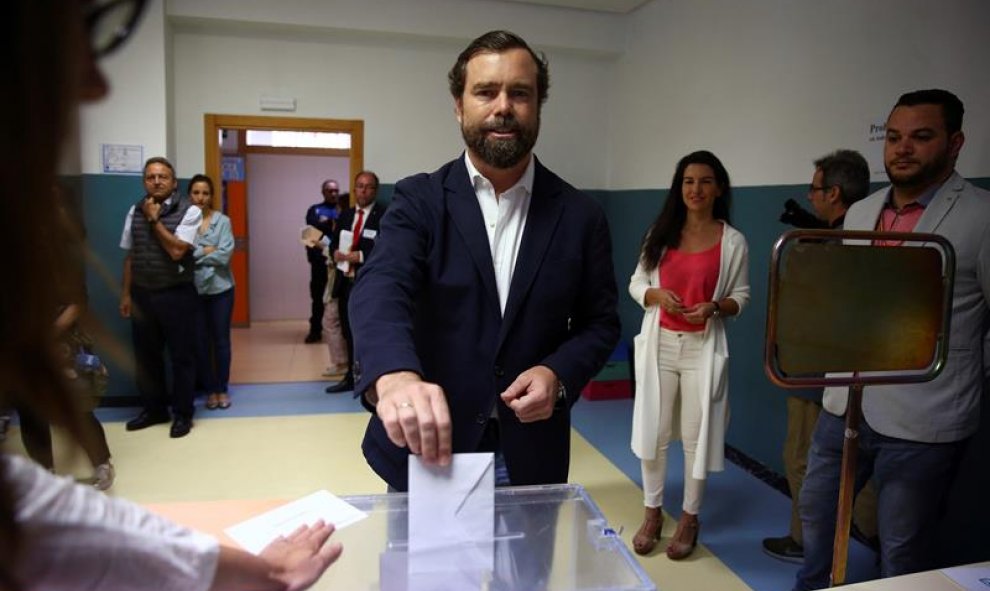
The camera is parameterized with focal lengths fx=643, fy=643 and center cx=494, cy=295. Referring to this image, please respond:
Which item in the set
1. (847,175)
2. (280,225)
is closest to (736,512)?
(847,175)

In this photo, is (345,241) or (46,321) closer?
(46,321)

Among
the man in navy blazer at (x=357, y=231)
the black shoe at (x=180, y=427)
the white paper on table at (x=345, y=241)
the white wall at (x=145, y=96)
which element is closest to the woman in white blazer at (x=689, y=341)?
the man in navy blazer at (x=357, y=231)

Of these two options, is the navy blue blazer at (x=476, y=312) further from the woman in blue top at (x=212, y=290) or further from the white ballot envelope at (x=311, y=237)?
the white ballot envelope at (x=311, y=237)

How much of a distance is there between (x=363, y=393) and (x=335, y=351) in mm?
4439

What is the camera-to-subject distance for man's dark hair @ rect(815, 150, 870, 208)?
2746 mm

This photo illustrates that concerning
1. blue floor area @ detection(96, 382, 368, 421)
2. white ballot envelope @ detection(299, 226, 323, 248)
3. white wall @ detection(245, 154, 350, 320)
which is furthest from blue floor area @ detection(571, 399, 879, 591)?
white wall @ detection(245, 154, 350, 320)

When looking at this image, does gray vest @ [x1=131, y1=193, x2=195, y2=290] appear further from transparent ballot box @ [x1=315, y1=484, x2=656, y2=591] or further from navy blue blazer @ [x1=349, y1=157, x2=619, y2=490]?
transparent ballot box @ [x1=315, y1=484, x2=656, y2=591]

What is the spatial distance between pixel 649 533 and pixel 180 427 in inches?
115

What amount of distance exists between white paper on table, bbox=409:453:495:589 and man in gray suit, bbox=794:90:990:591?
1533 millimetres

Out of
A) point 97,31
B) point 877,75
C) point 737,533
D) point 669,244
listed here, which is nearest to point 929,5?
point 877,75

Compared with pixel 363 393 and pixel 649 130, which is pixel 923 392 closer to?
pixel 363 393

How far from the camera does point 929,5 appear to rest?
8.70 ft

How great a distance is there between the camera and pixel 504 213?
151cm

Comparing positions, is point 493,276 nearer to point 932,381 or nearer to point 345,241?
point 932,381
